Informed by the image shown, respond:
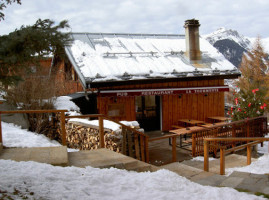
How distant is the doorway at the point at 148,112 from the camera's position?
12617 millimetres

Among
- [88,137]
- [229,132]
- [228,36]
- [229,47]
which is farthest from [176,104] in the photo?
[228,36]

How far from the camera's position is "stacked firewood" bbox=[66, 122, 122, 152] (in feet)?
24.0

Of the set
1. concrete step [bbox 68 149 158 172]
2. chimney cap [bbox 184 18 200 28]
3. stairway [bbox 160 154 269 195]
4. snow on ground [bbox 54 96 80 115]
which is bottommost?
stairway [bbox 160 154 269 195]

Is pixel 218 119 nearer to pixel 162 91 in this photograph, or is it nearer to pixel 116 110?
pixel 162 91

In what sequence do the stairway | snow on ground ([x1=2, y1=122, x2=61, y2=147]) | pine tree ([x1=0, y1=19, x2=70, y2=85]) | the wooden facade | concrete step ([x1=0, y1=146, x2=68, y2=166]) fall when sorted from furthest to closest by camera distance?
the wooden facade → snow on ground ([x1=2, y1=122, x2=61, y2=147]) → concrete step ([x1=0, y1=146, x2=68, y2=166]) → the stairway → pine tree ([x1=0, y1=19, x2=70, y2=85])

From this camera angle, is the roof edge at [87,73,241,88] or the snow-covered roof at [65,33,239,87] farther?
the snow-covered roof at [65,33,239,87]

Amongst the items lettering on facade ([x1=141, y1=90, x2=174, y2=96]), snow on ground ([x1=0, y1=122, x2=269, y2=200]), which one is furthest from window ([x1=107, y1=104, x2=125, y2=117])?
snow on ground ([x1=0, y1=122, x2=269, y2=200])

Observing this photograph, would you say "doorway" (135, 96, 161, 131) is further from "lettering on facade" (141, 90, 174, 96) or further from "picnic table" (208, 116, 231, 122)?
"picnic table" (208, 116, 231, 122)

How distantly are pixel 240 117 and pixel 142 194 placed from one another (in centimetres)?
841

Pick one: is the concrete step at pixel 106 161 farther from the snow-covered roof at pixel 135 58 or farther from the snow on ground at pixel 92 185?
the snow-covered roof at pixel 135 58

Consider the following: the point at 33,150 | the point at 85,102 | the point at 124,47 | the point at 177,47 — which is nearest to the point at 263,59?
the point at 177,47

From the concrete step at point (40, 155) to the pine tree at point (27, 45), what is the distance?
2253mm

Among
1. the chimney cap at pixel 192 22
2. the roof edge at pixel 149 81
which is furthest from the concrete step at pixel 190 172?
the chimney cap at pixel 192 22

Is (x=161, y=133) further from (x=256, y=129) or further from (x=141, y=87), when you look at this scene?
(x=256, y=129)
